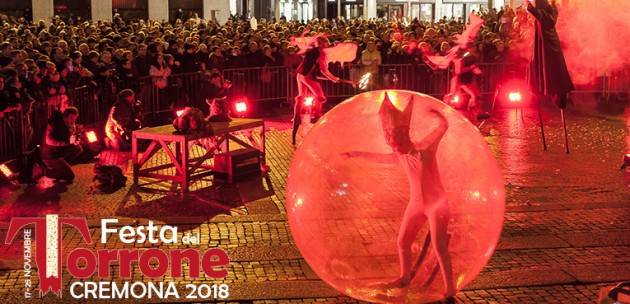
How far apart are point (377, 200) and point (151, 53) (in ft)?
38.2

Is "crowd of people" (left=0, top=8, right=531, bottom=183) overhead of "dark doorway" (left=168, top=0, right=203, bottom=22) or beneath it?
beneath

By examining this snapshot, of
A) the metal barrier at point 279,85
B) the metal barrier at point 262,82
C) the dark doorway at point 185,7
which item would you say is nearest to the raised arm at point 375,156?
the metal barrier at point 279,85

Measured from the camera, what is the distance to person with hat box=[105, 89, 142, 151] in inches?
555

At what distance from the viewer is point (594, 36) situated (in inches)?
722

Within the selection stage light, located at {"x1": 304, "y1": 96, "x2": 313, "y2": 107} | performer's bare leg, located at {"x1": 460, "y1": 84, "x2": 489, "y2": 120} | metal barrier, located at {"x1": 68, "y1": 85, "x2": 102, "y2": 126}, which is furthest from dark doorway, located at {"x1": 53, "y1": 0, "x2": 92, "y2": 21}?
performer's bare leg, located at {"x1": 460, "y1": 84, "x2": 489, "y2": 120}

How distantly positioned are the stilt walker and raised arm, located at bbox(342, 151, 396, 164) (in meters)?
7.09

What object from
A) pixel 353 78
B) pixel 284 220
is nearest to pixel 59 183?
pixel 284 220

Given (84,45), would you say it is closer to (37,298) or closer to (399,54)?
(399,54)

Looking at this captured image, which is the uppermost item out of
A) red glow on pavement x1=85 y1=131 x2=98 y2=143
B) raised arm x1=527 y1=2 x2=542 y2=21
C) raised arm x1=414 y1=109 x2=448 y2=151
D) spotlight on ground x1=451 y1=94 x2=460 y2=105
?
raised arm x1=527 y1=2 x2=542 y2=21

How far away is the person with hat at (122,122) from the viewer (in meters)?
14.1

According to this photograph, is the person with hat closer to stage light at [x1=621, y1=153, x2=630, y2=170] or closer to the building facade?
stage light at [x1=621, y1=153, x2=630, y2=170]

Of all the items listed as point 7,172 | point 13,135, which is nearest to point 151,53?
point 13,135

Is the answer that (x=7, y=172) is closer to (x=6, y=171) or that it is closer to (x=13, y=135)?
(x=6, y=171)

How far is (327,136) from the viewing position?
618 centimetres
